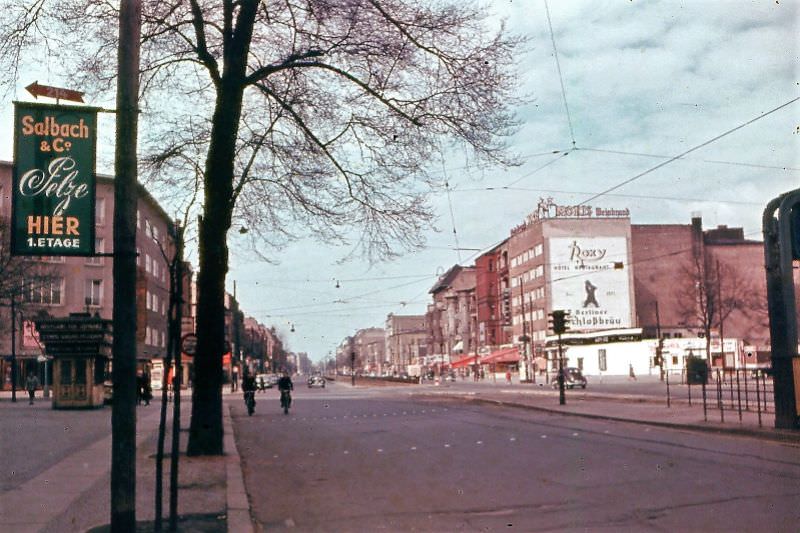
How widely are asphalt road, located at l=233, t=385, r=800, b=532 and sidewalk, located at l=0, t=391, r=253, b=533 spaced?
1.70 feet

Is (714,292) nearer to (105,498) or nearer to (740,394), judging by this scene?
(740,394)

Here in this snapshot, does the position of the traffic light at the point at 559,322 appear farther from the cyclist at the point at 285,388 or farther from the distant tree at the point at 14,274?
→ the distant tree at the point at 14,274

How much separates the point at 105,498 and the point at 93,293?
216 ft

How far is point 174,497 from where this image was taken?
27.6 feet

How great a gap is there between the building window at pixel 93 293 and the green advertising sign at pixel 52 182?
6965 centimetres

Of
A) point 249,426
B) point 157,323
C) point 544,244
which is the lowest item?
point 249,426

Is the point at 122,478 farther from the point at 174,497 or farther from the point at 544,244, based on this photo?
the point at 544,244

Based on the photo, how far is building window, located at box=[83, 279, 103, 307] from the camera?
73.1 m

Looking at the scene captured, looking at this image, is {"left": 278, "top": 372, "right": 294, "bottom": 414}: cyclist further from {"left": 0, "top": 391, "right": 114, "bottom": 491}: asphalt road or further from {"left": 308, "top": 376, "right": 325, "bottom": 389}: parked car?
{"left": 308, "top": 376, "right": 325, "bottom": 389}: parked car

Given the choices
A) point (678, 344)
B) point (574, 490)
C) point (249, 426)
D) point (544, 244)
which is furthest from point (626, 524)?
point (544, 244)

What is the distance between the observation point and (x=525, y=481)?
12.6 m

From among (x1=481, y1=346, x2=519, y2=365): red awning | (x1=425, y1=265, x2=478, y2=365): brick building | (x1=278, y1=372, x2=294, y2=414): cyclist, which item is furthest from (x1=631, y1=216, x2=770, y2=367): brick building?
(x1=278, y1=372, x2=294, y2=414): cyclist

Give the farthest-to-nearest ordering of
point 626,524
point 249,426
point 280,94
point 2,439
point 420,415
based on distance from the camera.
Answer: point 420,415 < point 249,426 < point 2,439 < point 280,94 < point 626,524

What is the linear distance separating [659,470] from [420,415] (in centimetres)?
1851
